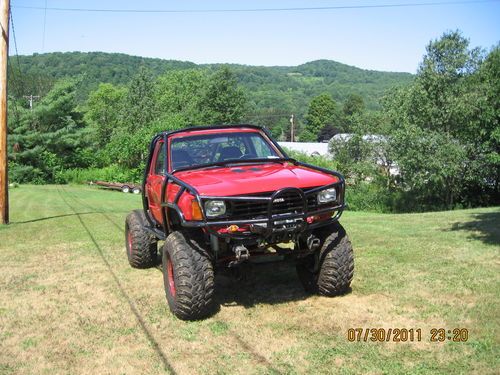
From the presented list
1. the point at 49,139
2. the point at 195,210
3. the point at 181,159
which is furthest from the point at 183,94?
the point at 195,210

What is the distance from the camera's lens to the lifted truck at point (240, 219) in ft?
18.1

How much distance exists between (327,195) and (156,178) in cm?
257

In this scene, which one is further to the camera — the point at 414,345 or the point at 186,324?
the point at 186,324

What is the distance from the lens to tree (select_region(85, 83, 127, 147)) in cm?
8831

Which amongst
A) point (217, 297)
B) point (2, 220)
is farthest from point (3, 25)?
point (217, 297)

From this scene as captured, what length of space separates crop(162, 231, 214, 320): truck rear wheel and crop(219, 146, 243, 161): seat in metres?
1.52

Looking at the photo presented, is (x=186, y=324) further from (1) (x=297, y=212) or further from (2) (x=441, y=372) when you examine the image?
(2) (x=441, y=372)

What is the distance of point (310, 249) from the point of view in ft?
19.7

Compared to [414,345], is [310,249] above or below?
above

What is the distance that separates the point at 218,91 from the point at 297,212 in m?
72.2

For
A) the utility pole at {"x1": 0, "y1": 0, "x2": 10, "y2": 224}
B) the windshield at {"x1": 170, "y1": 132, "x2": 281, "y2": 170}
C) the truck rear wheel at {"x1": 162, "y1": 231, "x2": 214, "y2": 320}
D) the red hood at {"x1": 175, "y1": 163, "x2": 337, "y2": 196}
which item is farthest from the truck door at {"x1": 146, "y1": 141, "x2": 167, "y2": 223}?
the utility pole at {"x1": 0, "y1": 0, "x2": 10, "y2": 224}

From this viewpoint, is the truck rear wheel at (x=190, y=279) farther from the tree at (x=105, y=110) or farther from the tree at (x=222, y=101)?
the tree at (x=105, y=110)

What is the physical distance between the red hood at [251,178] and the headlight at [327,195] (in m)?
0.10

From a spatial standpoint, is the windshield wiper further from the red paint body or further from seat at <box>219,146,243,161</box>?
seat at <box>219,146,243,161</box>
